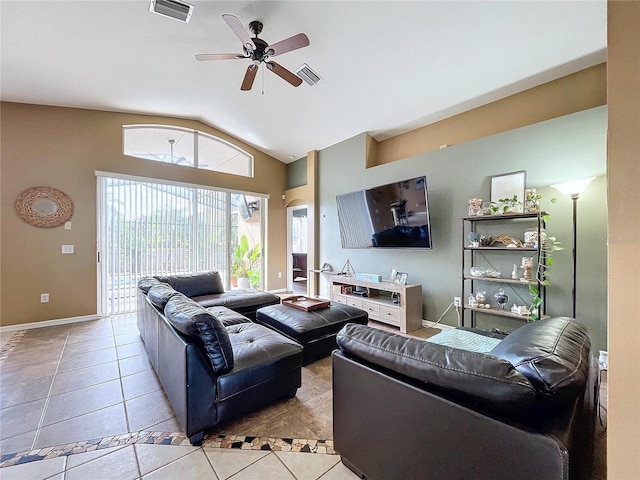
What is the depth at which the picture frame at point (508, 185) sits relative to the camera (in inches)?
121

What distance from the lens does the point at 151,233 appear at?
4.72 meters

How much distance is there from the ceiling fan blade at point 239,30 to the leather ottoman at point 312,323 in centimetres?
261

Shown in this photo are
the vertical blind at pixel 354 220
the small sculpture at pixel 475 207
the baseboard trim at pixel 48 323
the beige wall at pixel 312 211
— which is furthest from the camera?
the beige wall at pixel 312 211

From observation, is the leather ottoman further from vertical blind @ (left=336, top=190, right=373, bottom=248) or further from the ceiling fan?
the ceiling fan

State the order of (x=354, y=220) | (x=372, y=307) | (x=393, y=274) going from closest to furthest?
(x=372, y=307), (x=393, y=274), (x=354, y=220)

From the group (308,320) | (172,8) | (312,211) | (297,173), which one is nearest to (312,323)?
(308,320)

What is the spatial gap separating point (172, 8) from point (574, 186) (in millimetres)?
4003

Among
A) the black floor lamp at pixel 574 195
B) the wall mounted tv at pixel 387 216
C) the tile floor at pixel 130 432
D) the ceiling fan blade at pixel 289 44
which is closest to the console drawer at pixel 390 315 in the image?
the wall mounted tv at pixel 387 216

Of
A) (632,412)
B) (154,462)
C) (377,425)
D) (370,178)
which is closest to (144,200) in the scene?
(370,178)

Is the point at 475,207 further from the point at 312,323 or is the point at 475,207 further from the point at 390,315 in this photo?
the point at 312,323

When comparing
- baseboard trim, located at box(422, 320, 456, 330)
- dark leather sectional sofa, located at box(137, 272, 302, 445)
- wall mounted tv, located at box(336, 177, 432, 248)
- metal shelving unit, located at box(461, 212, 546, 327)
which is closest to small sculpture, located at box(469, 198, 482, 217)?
metal shelving unit, located at box(461, 212, 546, 327)

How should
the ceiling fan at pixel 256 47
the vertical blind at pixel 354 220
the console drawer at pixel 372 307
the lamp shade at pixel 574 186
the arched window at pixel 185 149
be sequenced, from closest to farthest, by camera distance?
the ceiling fan at pixel 256 47, the lamp shade at pixel 574 186, the console drawer at pixel 372 307, the vertical blind at pixel 354 220, the arched window at pixel 185 149

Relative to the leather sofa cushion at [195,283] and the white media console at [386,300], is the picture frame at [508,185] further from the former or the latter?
the leather sofa cushion at [195,283]

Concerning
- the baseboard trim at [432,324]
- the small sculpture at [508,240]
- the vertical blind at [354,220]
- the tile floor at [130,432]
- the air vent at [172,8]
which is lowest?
the baseboard trim at [432,324]
